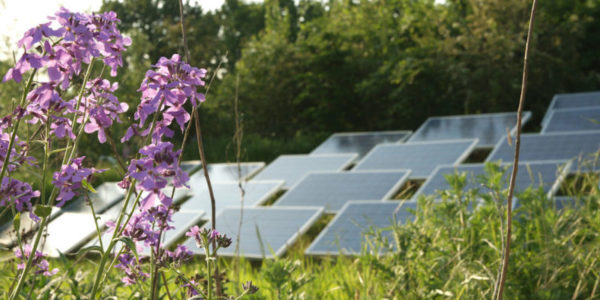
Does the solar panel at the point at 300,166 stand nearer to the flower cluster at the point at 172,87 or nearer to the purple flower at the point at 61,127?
the purple flower at the point at 61,127

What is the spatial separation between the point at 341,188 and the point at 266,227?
1396 mm

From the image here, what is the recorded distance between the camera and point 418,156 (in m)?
8.28

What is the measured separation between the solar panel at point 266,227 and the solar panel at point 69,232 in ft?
4.14

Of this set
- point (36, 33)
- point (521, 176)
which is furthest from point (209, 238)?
point (521, 176)

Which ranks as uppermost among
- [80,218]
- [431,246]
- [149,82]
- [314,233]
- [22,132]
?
[149,82]

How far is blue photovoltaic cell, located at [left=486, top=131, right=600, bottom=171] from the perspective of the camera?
286 inches

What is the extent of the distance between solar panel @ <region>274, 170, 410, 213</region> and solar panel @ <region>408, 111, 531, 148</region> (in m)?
2.49

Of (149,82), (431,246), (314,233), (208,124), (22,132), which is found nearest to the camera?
(149,82)

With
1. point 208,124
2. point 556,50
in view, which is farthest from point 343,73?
point 556,50

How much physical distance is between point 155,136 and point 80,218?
6.19 meters

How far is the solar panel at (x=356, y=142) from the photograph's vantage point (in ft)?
33.6

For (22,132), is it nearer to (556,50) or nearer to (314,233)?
(314,233)

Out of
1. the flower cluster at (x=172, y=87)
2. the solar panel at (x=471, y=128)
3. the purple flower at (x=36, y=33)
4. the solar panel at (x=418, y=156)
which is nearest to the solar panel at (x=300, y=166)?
the solar panel at (x=418, y=156)

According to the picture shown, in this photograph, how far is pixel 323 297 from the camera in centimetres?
368
